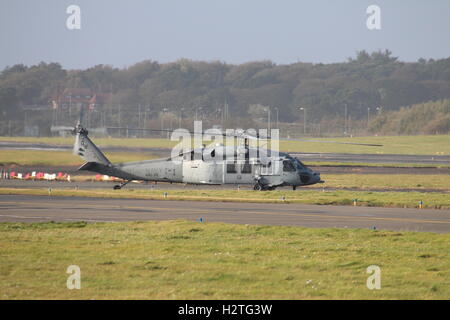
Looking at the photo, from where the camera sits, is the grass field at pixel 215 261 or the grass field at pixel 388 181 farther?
the grass field at pixel 388 181

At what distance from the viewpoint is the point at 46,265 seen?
17234mm

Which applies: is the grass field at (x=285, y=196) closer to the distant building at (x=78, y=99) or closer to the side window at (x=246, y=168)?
the side window at (x=246, y=168)

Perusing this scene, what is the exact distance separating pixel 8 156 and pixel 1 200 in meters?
35.2

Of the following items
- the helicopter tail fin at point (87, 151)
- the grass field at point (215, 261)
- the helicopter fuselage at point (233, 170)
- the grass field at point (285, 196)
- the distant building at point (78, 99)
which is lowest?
the grass field at point (215, 261)

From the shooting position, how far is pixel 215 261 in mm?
18047

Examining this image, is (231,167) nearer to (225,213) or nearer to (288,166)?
(288,166)

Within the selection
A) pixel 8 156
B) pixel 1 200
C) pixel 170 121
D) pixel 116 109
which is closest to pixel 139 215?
pixel 1 200

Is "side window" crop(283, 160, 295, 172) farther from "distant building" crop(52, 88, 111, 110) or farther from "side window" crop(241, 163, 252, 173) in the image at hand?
"distant building" crop(52, 88, 111, 110)

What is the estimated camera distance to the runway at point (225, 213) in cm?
2611

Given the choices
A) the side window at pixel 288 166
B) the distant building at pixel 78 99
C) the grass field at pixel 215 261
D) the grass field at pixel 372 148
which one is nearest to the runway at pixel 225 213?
the grass field at pixel 215 261

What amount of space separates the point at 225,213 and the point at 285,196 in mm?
8206

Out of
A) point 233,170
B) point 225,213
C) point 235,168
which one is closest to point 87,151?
point 233,170

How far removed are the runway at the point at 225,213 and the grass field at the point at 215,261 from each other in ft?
Result: 7.18
